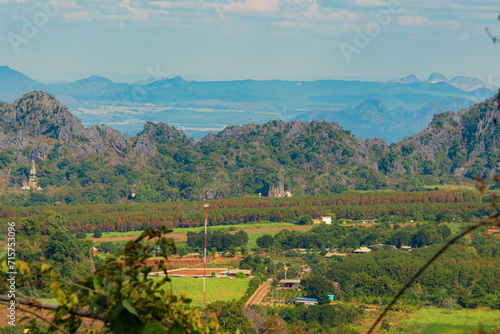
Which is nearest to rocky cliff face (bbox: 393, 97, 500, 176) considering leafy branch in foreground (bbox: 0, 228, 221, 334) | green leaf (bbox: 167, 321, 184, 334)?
leafy branch in foreground (bbox: 0, 228, 221, 334)

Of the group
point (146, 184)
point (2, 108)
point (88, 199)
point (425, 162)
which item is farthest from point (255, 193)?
point (2, 108)

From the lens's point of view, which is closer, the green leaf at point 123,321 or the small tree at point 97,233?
the green leaf at point 123,321

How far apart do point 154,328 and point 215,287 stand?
117 ft

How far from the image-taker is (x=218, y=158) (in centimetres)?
9994

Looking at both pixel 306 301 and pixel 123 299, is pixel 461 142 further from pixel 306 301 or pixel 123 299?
pixel 123 299

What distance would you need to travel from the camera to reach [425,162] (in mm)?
107188

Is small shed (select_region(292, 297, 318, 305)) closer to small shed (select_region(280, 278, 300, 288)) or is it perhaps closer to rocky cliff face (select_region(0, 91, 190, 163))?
small shed (select_region(280, 278, 300, 288))

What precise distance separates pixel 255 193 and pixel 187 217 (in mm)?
24263

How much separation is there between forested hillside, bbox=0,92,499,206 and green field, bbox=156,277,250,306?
42559 mm

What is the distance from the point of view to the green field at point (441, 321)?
2875 centimetres

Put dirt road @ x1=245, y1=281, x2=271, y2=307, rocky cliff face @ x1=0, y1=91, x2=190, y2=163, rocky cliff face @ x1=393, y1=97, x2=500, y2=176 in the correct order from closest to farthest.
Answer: dirt road @ x1=245, y1=281, x2=271, y2=307 < rocky cliff face @ x1=0, y1=91, x2=190, y2=163 < rocky cliff face @ x1=393, y1=97, x2=500, y2=176

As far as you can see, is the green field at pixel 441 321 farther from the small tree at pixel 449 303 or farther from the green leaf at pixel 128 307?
the green leaf at pixel 128 307

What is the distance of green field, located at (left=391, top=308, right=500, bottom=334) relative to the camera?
94.3ft

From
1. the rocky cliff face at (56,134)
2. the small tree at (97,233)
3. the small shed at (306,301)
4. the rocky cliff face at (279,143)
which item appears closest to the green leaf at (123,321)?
the small shed at (306,301)
